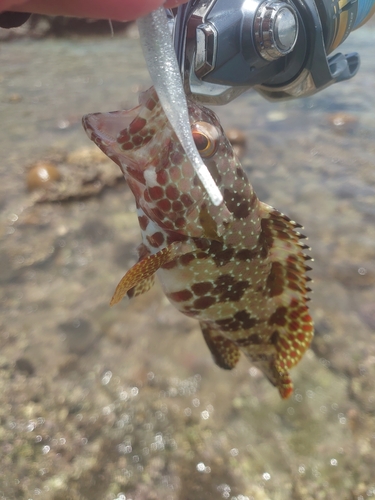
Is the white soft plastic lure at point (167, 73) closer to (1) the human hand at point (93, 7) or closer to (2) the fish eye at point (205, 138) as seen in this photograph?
(1) the human hand at point (93, 7)

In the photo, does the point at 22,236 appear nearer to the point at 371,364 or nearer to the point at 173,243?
the point at 173,243

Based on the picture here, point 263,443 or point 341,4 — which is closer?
point 341,4

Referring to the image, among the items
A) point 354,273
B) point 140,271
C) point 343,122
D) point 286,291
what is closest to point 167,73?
point 140,271

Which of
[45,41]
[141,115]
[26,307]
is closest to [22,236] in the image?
[26,307]

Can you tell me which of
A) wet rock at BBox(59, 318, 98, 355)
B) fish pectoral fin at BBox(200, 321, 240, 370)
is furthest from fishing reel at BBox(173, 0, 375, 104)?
wet rock at BBox(59, 318, 98, 355)

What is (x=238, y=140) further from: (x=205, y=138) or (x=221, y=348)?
(x=205, y=138)

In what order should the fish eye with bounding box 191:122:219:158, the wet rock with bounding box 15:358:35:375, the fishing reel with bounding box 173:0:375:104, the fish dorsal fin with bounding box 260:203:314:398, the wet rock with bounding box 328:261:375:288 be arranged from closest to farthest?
1. the fishing reel with bounding box 173:0:375:104
2. the fish eye with bounding box 191:122:219:158
3. the fish dorsal fin with bounding box 260:203:314:398
4. the wet rock with bounding box 15:358:35:375
5. the wet rock with bounding box 328:261:375:288

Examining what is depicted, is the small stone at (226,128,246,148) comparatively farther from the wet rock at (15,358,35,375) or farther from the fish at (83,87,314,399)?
the fish at (83,87,314,399)
